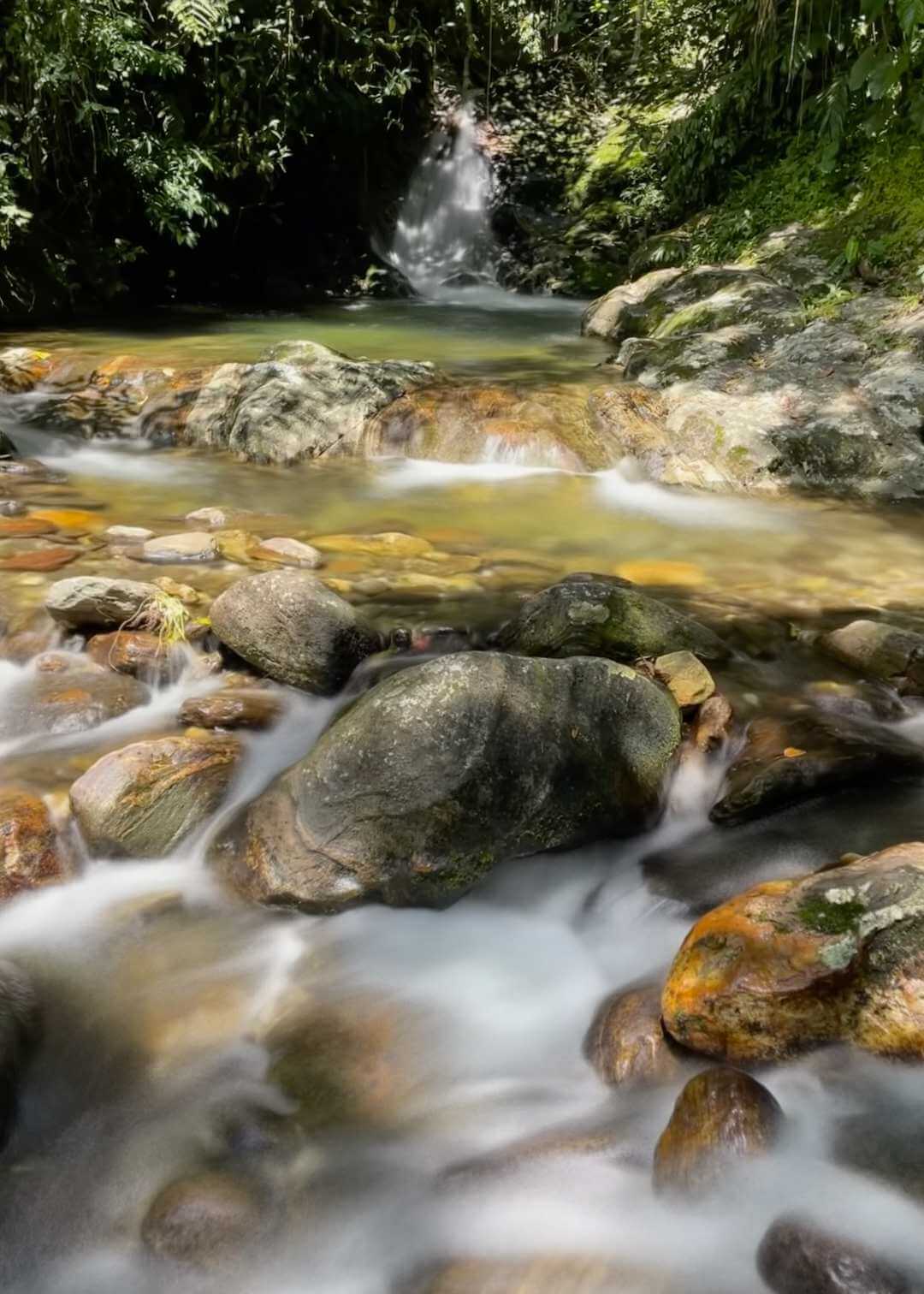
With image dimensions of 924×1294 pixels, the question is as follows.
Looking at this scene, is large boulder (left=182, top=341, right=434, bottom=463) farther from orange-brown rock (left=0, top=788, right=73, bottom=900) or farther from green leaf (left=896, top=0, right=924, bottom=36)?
green leaf (left=896, top=0, right=924, bottom=36)

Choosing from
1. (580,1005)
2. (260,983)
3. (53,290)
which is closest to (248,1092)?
(260,983)

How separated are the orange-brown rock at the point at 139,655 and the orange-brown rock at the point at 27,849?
33.3 inches

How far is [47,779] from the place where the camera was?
3266mm

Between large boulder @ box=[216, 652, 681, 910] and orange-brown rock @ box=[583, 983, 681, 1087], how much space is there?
63 centimetres

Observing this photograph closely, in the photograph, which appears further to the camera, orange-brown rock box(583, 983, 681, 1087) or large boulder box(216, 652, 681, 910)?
large boulder box(216, 652, 681, 910)

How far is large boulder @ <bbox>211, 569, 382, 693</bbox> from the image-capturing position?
3799 millimetres

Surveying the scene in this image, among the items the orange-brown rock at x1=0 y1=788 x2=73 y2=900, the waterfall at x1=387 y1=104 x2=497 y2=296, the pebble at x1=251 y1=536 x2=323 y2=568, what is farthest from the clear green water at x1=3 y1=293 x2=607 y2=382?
the orange-brown rock at x1=0 y1=788 x2=73 y2=900

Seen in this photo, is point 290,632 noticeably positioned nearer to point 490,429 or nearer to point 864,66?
point 864,66

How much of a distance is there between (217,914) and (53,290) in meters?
10.1

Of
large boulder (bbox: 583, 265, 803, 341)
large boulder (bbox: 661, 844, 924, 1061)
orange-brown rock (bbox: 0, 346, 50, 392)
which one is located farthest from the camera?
large boulder (bbox: 583, 265, 803, 341)

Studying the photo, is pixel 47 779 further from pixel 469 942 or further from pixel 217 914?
pixel 469 942

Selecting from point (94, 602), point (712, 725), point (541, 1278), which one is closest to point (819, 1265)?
point (541, 1278)

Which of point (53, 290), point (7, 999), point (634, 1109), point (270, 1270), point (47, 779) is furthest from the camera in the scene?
point (53, 290)

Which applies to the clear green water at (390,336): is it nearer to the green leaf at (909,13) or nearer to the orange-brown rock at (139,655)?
the orange-brown rock at (139,655)
